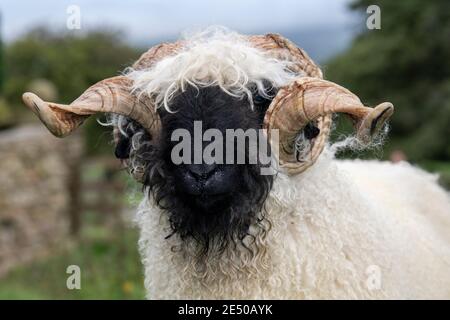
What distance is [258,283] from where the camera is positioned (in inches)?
140

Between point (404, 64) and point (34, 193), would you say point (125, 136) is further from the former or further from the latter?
point (404, 64)

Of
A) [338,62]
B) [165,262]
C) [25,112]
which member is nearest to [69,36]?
[338,62]

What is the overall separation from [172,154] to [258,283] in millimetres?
824

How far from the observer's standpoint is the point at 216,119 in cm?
321

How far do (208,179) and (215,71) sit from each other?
57 cm

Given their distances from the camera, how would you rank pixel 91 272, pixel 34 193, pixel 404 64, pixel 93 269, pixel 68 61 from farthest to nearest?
pixel 68 61
pixel 404 64
pixel 34 193
pixel 93 269
pixel 91 272

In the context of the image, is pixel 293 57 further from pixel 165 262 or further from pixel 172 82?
pixel 165 262

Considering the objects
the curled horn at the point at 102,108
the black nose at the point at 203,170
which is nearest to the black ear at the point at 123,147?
the curled horn at the point at 102,108

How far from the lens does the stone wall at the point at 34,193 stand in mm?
10645

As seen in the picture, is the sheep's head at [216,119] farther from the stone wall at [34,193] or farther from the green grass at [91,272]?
the stone wall at [34,193]

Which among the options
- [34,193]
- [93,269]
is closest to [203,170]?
[93,269]

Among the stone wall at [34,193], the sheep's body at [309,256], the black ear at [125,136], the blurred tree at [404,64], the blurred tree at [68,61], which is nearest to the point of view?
the sheep's body at [309,256]

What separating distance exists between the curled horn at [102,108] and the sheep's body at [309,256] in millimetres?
504

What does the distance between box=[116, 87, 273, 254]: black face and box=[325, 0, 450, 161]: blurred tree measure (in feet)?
47.5
